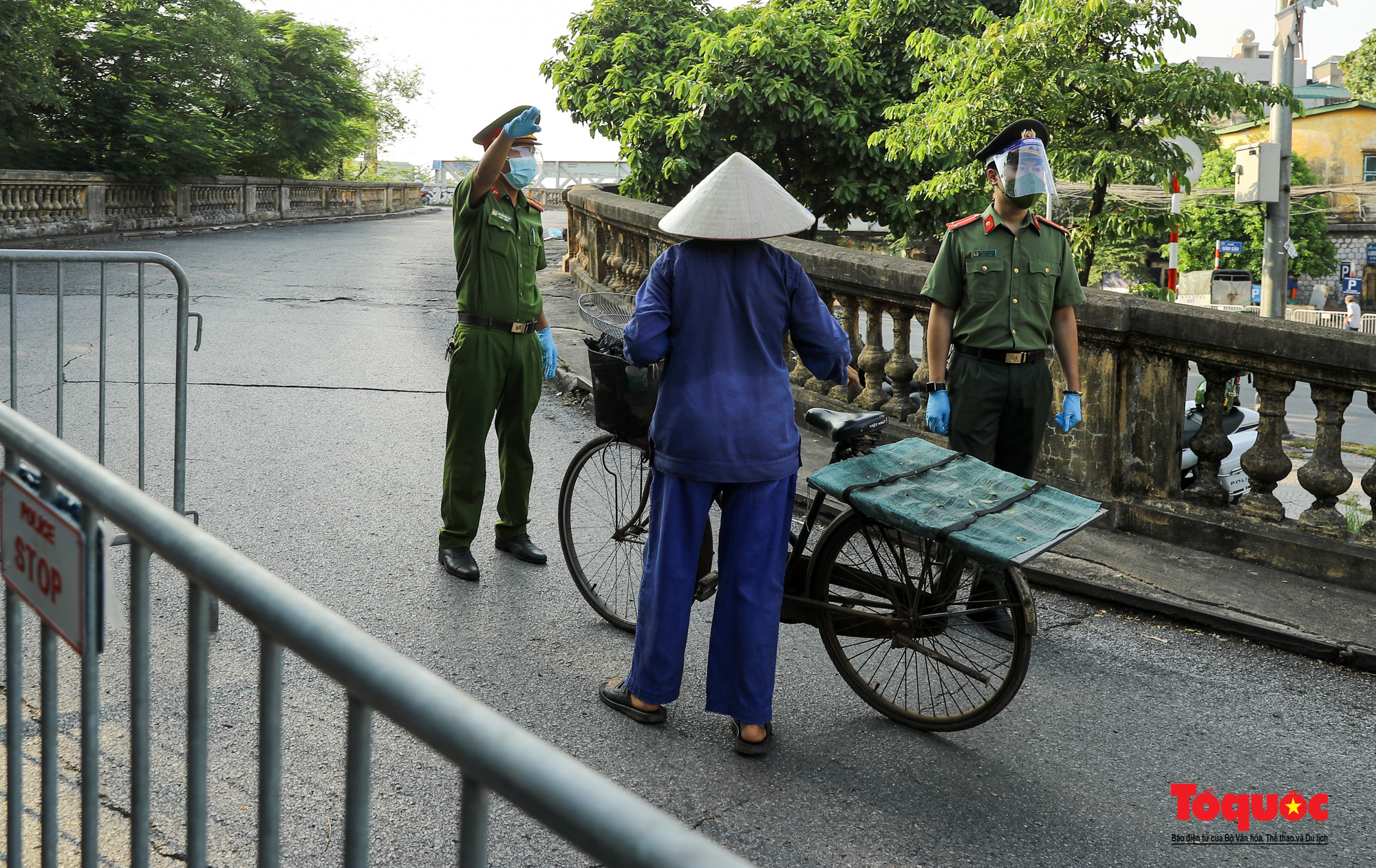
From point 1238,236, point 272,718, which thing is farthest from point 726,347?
point 1238,236

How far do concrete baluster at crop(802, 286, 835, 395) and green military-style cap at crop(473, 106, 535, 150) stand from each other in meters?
2.89

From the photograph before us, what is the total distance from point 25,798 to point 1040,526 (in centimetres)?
296

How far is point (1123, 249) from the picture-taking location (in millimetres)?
51094

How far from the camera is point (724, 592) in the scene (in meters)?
3.87

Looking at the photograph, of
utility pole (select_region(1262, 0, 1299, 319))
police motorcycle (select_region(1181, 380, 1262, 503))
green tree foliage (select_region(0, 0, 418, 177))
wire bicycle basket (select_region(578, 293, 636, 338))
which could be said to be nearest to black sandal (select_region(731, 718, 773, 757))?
wire bicycle basket (select_region(578, 293, 636, 338))

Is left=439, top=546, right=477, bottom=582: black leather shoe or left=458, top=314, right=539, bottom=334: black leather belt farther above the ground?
left=458, top=314, right=539, bottom=334: black leather belt

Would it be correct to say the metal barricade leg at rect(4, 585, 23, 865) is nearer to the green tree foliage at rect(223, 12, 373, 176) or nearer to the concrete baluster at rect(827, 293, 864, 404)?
the concrete baluster at rect(827, 293, 864, 404)

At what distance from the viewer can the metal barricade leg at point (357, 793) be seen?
46.0 inches

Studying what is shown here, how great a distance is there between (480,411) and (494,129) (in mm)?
1230

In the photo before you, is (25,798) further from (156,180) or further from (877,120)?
(156,180)

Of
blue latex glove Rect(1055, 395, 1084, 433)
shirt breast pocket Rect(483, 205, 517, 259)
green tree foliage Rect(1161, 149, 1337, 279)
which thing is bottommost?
blue latex glove Rect(1055, 395, 1084, 433)

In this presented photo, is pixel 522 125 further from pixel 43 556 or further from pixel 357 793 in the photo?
pixel 357 793

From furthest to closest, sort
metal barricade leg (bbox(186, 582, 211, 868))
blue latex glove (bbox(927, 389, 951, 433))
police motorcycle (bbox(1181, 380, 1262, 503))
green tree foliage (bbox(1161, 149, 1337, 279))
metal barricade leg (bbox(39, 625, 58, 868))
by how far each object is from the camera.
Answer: green tree foliage (bbox(1161, 149, 1337, 279)), police motorcycle (bbox(1181, 380, 1262, 503)), blue latex glove (bbox(927, 389, 951, 433)), metal barricade leg (bbox(39, 625, 58, 868)), metal barricade leg (bbox(186, 582, 211, 868))

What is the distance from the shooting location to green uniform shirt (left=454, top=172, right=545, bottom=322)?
528 centimetres
